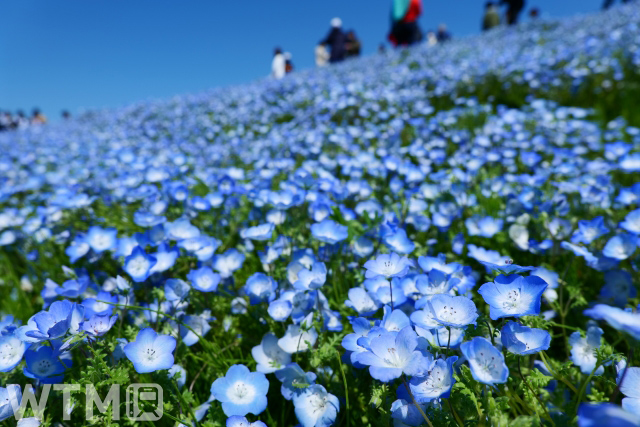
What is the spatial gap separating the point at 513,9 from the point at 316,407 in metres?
16.6

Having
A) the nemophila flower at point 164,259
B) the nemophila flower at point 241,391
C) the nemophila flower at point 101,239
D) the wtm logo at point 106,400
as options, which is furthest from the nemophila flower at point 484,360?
the nemophila flower at point 101,239

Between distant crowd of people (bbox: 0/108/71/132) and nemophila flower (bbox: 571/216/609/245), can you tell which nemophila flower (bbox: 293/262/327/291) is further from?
distant crowd of people (bbox: 0/108/71/132)

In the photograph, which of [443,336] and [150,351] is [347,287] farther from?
[150,351]

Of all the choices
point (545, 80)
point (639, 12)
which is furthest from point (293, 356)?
point (639, 12)

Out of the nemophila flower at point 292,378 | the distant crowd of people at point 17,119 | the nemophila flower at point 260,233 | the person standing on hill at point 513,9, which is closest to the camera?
the nemophila flower at point 292,378

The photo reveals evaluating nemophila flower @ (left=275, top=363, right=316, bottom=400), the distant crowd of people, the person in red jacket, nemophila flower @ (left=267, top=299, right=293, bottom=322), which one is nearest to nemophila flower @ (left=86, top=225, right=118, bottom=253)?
nemophila flower @ (left=267, top=299, right=293, bottom=322)

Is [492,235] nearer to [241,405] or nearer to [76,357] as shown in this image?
[241,405]

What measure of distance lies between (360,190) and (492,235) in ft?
2.95

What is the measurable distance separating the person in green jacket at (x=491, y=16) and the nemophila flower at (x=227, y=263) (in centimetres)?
1756

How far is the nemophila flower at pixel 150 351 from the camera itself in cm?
113

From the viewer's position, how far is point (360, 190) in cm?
261

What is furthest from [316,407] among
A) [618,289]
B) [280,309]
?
[618,289]

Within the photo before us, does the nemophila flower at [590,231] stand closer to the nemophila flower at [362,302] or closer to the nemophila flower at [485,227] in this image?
the nemophila flower at [485,227]

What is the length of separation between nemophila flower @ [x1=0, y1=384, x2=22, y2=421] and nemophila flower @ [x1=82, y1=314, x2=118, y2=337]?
280mm
